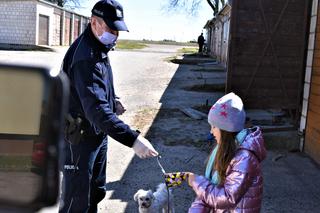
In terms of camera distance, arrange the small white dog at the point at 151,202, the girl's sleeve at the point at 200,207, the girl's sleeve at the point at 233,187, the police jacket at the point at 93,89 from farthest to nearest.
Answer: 1. the small white dog at the point at 151,202
2. the police jacket at the point at 93,89
3. the girl's sleeve at the point at 200,207
4. the girl's sleeve at the point at 233,187

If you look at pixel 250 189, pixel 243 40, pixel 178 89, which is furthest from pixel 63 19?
pixel 250 189

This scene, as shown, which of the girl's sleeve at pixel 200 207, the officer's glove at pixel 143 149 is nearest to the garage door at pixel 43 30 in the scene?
the officer's glove at pixel 143 149

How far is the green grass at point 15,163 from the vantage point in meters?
1.24

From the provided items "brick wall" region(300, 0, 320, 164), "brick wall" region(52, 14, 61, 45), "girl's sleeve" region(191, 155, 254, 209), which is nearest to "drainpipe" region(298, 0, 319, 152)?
"brick wall" region(300, 0, 320, 164)

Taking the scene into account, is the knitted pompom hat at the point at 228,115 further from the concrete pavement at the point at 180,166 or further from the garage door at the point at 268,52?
the garage door at the point at 268,52

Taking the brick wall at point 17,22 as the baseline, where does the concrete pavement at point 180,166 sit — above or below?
below

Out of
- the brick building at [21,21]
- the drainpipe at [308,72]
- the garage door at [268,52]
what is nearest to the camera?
the drainpipe at [308,72]

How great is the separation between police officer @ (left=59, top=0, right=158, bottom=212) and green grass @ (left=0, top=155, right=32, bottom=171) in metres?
1.82

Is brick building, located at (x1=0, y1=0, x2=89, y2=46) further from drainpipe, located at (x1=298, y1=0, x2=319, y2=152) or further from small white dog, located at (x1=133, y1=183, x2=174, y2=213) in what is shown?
small white dog, located at (x1=133, y1=183, x2=174, y2=213)

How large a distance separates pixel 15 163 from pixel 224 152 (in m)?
1.66

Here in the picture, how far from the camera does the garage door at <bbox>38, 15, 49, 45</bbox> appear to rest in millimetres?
42662

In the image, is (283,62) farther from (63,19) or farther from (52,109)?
(63,19)

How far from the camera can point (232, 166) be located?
8.88 feet

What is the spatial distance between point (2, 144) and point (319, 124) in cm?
623
